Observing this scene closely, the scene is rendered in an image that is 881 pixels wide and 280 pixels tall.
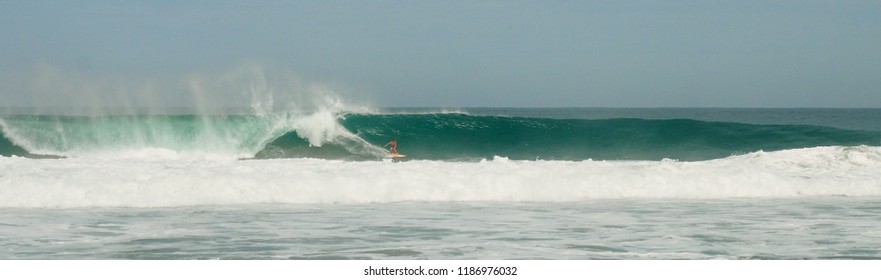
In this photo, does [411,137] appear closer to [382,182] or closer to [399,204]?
[382,182]

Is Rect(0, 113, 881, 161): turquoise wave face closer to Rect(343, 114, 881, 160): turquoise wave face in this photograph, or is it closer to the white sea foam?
Rect(343, 114, 881, 160): turquoise wave face

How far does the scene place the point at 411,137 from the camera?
83.4 ft

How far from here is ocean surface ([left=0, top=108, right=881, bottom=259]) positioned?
320 inches

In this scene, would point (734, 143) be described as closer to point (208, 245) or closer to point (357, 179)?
point (357, 179)

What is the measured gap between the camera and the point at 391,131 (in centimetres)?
2525

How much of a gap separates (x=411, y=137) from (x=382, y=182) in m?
12.7

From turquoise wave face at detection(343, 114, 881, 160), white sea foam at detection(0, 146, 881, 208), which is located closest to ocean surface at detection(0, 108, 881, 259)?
white sea foam at detection(0, 146, 881, 208)

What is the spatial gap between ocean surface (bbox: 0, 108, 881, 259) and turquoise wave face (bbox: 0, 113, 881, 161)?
9 centimetres

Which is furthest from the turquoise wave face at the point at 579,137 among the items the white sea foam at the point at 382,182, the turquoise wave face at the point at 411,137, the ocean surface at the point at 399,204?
the white sea foam at the point at 382,182

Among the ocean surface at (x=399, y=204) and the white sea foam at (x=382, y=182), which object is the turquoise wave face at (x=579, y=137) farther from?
the white sea foam at (x=382, y=182)

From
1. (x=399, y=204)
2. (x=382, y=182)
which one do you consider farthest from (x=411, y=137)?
(x=399, y=204)

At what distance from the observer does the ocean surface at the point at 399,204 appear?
8117 millimetres

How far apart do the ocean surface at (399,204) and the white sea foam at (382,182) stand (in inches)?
1.2
